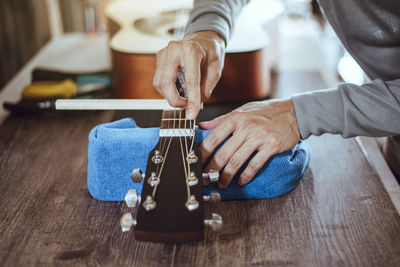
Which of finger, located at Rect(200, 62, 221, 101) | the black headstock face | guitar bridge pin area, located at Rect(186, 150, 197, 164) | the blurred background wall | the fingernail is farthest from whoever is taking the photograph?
the blurred background wall

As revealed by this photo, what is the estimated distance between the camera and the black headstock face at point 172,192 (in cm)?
53

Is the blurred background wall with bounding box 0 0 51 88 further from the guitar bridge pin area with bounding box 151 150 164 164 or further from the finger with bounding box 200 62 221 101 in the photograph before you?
the guitar bridge pin area with bounding box 151 150 164 164

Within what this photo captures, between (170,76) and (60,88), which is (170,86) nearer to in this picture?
(170,76)

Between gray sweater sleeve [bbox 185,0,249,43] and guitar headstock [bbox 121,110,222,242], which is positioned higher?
gray sweater sleeve [bbox 185,0,249,43]

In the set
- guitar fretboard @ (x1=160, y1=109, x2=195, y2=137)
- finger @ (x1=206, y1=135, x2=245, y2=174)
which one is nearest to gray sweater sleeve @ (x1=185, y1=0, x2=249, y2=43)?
guitar fretboard @ (x1=160, y1=109, x2=195, y2=137)

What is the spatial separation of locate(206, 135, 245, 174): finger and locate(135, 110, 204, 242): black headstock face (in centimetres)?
6

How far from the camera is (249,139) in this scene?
75 cm

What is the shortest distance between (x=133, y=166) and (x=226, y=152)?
178mm

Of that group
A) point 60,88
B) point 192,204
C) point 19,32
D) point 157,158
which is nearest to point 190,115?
point 157,158

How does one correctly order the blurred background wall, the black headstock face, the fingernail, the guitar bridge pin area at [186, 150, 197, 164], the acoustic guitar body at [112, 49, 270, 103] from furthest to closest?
1. the blurred background wall
2. the acoustic guitar body at [112, 49, 270, 103]
3. the fingernail
4. the guitar bridge pin area at [186, 150, 197, 164]
5. the black headstock face

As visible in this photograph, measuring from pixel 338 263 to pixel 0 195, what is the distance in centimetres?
65

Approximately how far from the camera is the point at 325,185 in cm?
84

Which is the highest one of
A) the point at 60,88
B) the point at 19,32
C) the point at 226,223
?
the point at 226,223

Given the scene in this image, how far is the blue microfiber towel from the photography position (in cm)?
75
